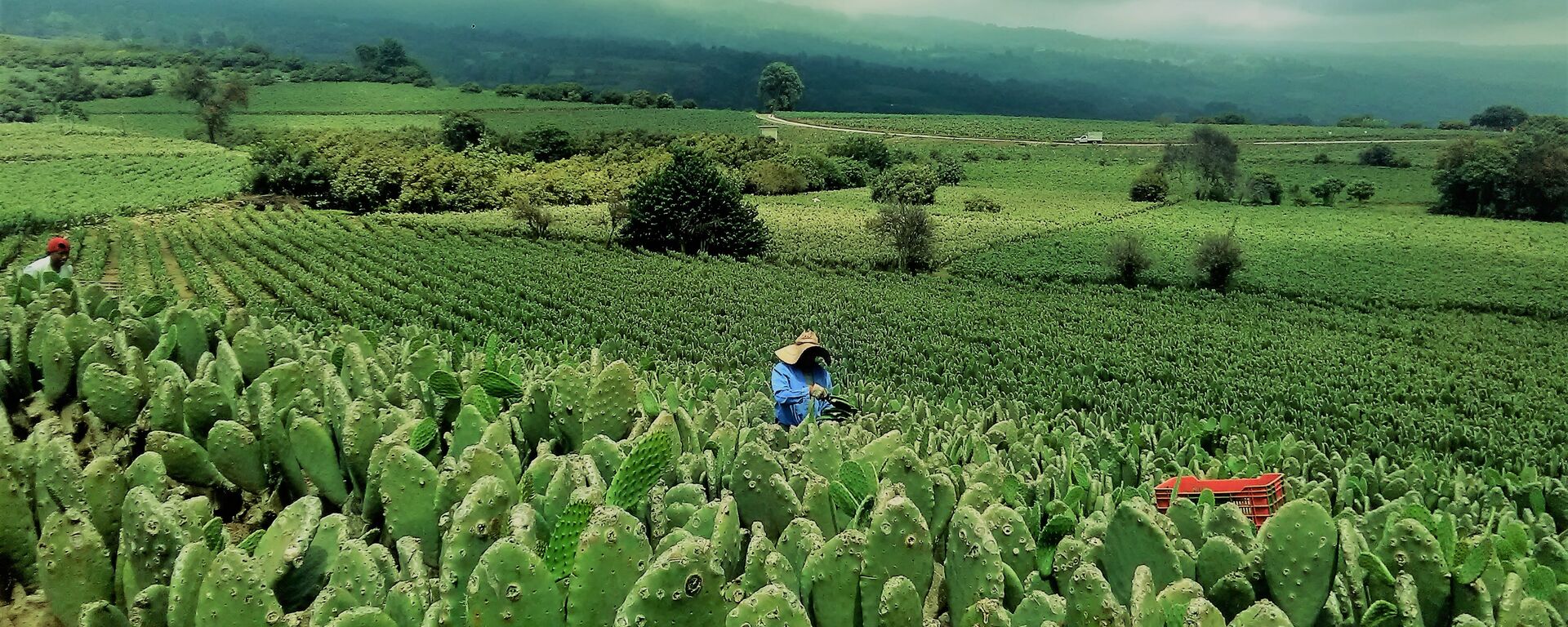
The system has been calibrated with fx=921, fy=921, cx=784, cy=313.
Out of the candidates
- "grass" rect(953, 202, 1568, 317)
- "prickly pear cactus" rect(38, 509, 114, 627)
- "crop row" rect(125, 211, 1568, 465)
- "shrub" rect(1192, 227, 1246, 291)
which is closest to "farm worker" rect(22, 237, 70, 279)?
"crop row" rect(125, 211, 1568, 465)

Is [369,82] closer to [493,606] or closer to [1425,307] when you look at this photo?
[1425,307]

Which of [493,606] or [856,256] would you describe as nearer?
[493,606]

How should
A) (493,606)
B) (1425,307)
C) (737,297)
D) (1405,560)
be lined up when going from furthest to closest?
(1425,307), (737,297), (1405,560), (493,606)

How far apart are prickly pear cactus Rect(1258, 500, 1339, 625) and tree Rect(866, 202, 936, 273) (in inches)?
1018

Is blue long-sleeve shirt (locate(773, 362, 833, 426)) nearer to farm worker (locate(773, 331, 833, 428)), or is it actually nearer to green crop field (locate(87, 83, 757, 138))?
farm worker (locate(773, 331, 833, 428))

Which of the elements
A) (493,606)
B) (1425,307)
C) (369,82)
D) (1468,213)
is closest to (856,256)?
(1425,307)

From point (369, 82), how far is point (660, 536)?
88832 millimetres

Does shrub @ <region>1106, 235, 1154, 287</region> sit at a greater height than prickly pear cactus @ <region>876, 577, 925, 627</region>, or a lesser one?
lesser

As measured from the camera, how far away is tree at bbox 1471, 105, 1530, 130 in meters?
89.2

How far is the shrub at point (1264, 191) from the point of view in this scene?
155 ft

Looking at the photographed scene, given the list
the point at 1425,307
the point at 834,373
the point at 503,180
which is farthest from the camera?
the point at 503,180

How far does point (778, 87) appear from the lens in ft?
315

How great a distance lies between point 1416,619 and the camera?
2229 millimetres

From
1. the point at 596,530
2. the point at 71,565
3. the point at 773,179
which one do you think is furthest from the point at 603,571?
the point at 773,179
